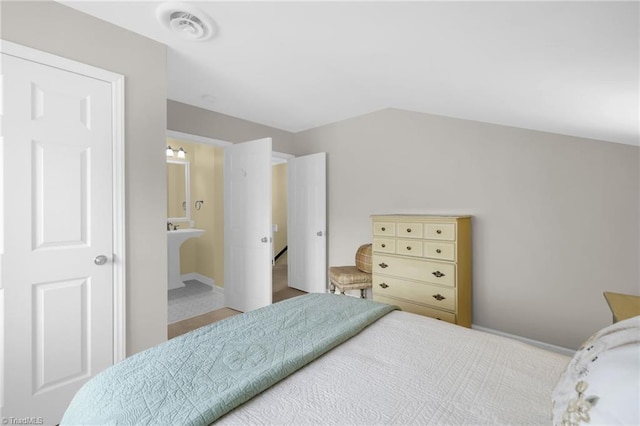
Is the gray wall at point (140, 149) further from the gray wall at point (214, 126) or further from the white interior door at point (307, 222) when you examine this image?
the white interior door at point (307, 222)

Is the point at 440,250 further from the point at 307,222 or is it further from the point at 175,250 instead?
the point at 175,250

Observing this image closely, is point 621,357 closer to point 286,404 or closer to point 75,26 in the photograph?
point 286,404

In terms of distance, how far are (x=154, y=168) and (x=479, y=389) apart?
2207 millimetres

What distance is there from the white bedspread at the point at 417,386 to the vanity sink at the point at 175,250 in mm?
3665

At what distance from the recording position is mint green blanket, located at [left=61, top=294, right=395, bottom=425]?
836 mm

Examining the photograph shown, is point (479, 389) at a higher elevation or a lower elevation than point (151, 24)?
lower

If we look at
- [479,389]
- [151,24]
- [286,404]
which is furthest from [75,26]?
[479,389]

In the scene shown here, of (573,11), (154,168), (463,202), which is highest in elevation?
(573,11)

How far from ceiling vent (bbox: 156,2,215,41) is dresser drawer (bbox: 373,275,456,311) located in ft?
8.46

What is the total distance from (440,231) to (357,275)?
1.04 m

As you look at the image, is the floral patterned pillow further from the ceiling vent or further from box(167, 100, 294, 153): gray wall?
box(167, 100, 294, 153): gray wall

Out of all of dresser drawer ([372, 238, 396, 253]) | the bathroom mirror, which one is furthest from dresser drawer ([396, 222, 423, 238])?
the bathroom mirror

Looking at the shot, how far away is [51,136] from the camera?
1659mm

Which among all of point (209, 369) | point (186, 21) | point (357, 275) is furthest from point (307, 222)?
point (209, 369)
